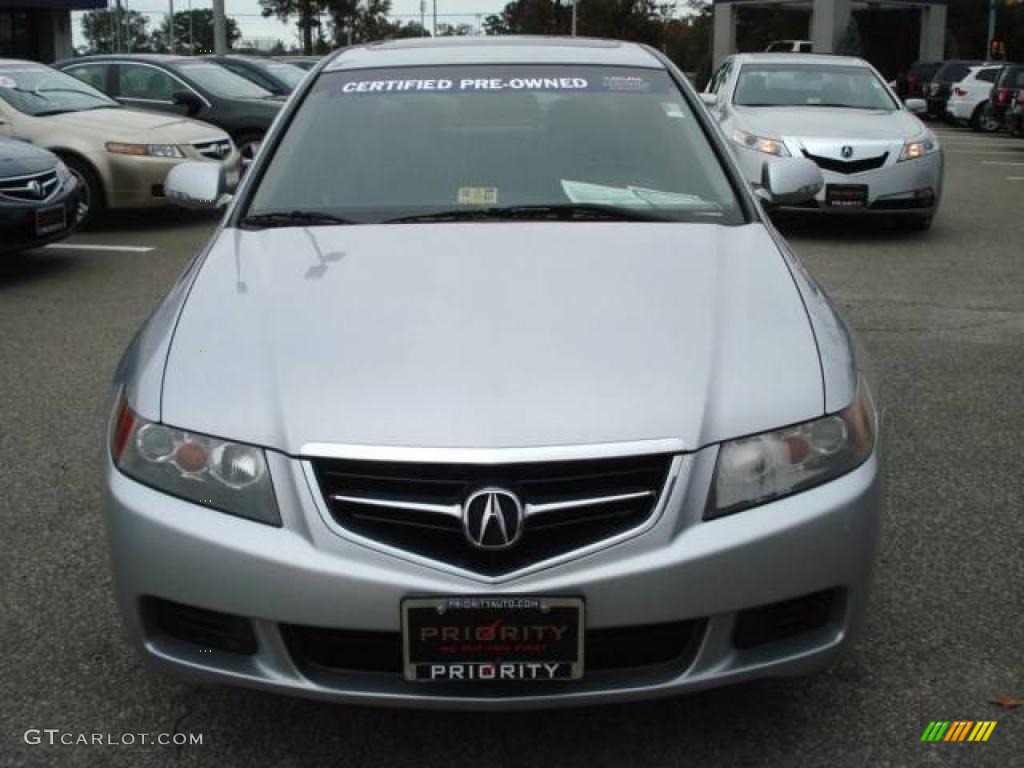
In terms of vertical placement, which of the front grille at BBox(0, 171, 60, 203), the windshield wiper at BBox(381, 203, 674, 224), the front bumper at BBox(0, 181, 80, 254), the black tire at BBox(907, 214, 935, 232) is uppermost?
the windshield wiper at BBox(381, 203, 674, 224)

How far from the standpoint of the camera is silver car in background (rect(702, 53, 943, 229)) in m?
9.87

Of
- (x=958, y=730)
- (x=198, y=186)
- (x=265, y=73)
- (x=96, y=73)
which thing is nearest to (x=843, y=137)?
(x=198, y=186)

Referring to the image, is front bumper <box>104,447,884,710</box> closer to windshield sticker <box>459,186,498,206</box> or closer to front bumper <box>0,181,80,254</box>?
windshield sticker <box>459,186,498,206</box>

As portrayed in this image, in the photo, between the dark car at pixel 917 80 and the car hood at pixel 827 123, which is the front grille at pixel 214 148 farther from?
the dark car at pixel 917 80

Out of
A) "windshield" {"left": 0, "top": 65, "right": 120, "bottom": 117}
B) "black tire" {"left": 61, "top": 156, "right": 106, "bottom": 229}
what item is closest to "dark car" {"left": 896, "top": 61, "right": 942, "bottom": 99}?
"windshield" {"left": 0, "top": 65, "right": 120, "bottom": 117}

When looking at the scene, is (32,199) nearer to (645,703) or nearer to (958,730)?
(645,703)

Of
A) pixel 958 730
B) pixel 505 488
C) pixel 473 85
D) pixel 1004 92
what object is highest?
pixel 473 85

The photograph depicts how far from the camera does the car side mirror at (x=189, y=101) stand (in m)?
13.7

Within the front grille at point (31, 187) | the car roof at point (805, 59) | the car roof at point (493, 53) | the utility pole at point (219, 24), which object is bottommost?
the front grille at point (31, 187)

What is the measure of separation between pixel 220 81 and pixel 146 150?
165 inches

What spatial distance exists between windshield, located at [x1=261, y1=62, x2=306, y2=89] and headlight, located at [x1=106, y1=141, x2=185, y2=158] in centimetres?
691

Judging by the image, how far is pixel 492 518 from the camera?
2.34 m

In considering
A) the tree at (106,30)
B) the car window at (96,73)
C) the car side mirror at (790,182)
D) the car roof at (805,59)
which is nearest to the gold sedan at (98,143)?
the car window at (96,73)

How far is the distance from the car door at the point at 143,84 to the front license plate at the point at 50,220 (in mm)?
5943
